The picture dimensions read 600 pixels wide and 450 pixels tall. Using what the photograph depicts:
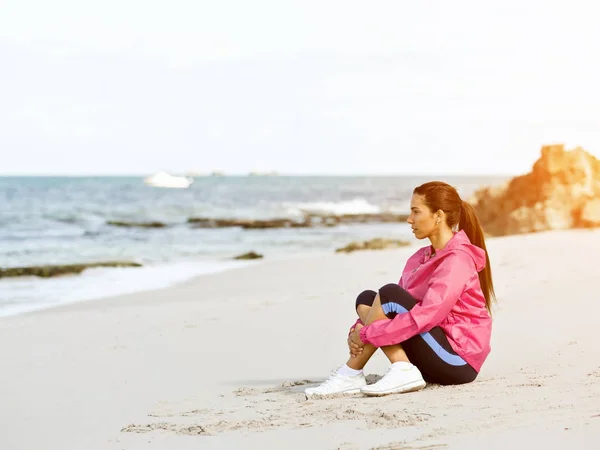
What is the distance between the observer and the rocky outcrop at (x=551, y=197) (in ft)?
57.3

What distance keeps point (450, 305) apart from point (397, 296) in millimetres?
320

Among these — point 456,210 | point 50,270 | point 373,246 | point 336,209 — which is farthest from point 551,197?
point 336,209

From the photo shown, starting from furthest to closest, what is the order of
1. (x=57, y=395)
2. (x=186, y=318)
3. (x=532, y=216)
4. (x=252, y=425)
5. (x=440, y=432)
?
1. (x=532, y=216)
2. (x=186, y=318)
3. (x=57, y=395)
4. (x=252, y=425)
5. (x=440, y=432)

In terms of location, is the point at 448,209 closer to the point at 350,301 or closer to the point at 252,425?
the point at 252,425

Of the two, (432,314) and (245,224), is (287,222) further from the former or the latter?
(432,314)

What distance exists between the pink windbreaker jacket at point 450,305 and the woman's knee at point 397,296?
2.3 inches

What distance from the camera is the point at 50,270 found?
52.3ft

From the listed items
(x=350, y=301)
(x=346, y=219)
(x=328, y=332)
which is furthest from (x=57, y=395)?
(x=346, y=219)

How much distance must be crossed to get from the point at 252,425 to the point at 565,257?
802cm

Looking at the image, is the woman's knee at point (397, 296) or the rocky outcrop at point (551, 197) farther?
the rocky outcrop at point (551, 197)

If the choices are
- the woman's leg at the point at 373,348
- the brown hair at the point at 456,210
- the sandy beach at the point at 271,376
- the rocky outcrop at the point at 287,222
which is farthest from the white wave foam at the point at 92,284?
the rocky outcrop at the point at 287,222

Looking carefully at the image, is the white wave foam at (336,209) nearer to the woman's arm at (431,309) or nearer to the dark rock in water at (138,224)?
the dark rock in water at (138,224)

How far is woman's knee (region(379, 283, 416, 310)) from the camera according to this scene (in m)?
4.70

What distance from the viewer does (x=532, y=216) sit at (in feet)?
60.3
